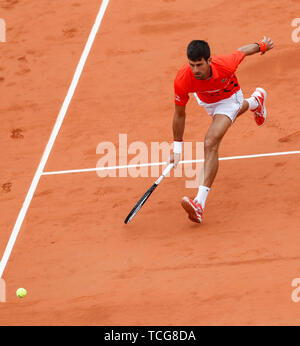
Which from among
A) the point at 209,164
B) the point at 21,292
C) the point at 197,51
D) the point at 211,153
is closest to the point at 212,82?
the point at 197,51

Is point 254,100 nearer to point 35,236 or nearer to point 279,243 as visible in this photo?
point 279,243

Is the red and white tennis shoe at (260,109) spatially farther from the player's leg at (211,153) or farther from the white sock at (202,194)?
the white sock at (202,194)

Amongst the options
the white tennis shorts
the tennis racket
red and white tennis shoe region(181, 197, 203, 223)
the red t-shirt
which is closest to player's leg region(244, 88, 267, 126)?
the white tennis shorts

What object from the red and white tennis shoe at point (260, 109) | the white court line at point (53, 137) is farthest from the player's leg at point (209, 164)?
the white court line at point (53, 137)

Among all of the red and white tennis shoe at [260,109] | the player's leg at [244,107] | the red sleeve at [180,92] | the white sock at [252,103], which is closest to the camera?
the red sleeve at [180,92]

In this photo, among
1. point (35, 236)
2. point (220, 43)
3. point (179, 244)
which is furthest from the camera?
point (220, 43)

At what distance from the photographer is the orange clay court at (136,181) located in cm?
838

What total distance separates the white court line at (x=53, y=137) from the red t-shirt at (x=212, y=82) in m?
2.35

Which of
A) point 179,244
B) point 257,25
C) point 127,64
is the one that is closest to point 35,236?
point 179,244

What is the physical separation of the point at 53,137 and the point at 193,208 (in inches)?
127

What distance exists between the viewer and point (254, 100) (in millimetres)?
10336

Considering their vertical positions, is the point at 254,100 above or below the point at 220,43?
above

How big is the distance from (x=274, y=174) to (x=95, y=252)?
2304 mm

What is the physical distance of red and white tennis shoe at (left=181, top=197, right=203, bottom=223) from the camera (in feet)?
29.7
